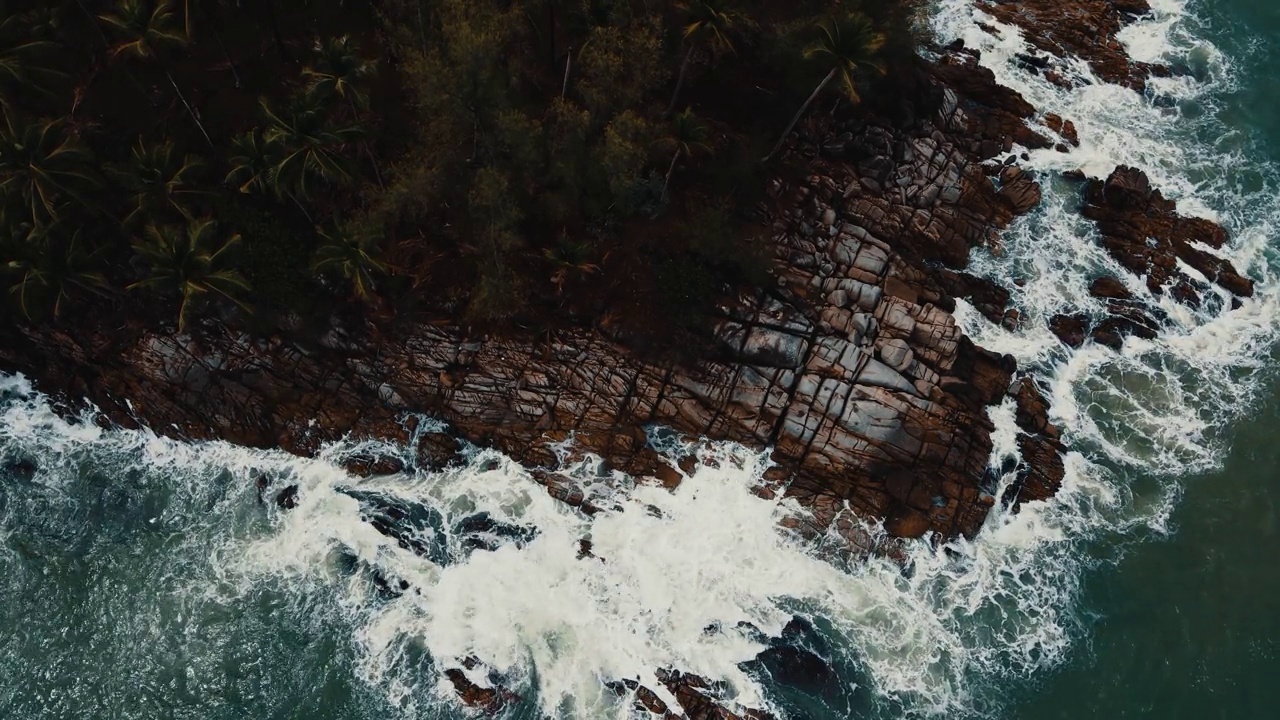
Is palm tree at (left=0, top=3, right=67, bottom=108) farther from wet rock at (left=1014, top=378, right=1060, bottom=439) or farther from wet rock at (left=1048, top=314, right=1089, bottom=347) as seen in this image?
wet rock at (left=1048, top=314, right=1089, bottom=347)

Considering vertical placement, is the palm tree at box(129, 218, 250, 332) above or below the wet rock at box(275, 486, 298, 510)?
above

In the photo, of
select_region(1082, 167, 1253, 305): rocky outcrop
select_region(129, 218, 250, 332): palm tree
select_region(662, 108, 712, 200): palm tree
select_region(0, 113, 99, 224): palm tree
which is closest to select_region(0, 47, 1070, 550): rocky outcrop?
select_region(129, 218, 250, 332): palm tree

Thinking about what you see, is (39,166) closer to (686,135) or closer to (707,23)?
(686,135)

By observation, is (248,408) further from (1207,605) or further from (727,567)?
(1207,605)

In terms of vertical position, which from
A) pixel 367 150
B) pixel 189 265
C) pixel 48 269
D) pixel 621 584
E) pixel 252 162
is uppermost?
pixel 367 150

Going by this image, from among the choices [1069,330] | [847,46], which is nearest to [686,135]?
[847,46]

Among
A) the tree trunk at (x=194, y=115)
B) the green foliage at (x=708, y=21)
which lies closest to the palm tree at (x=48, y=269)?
the tree trunk at (x=194, y=115)
